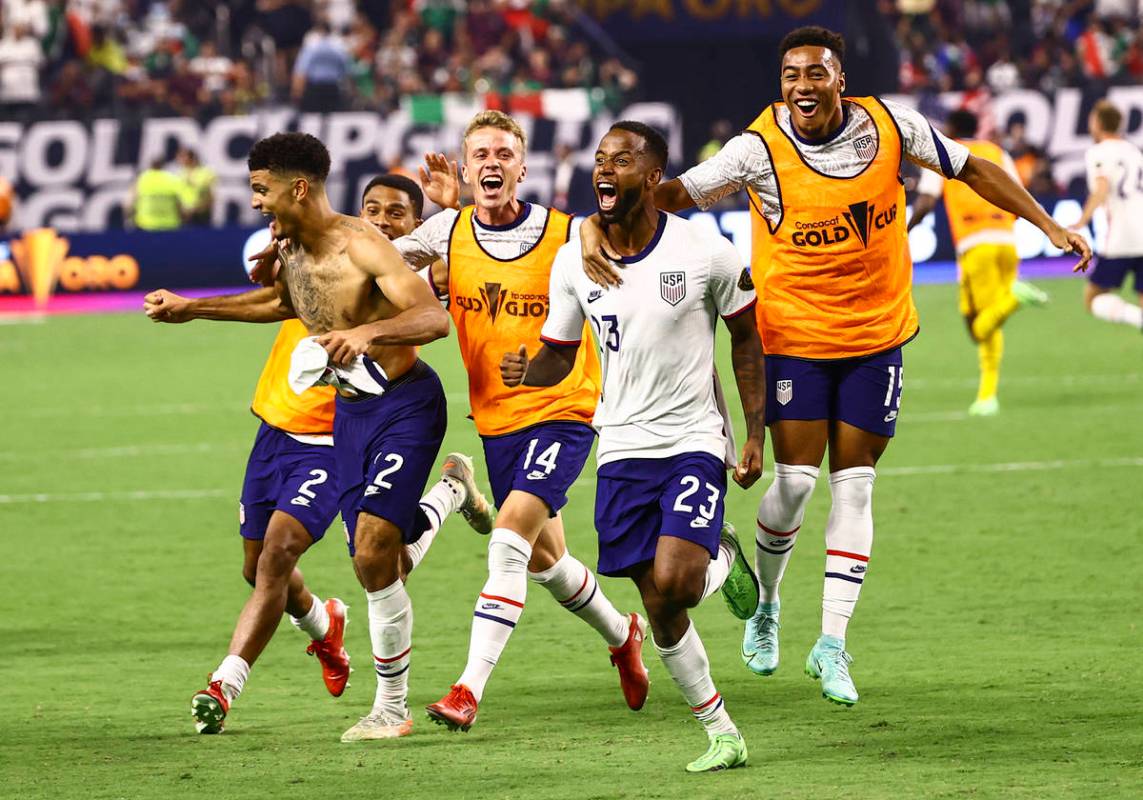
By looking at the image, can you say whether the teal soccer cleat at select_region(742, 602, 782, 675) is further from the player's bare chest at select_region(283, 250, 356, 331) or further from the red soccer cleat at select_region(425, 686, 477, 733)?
the player's bare chest at select_region(283, 250, 356, 331)

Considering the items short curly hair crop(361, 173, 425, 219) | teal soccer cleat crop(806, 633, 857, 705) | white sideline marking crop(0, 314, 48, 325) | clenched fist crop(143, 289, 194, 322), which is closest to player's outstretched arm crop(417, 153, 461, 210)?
short curly hair crop(361, 173, 425, 219)

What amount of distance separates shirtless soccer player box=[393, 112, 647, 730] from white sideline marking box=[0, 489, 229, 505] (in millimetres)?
5993

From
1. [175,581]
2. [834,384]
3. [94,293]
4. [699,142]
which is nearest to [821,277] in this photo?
[834,384]

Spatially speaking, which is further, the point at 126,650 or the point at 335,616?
the point at 126,650

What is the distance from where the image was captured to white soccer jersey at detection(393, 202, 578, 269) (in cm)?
734

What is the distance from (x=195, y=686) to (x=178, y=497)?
5.14 m

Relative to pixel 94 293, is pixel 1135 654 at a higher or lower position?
higher

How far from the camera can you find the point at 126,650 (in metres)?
8.73

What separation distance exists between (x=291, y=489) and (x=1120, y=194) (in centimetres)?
1092

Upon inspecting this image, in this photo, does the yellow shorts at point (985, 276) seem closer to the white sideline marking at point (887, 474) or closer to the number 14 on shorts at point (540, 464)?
the white sideline marking at point (887, 474)

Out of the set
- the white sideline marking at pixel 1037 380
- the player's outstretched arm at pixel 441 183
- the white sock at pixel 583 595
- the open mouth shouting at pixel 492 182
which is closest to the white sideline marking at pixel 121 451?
the white sideline marking at pixel 1037 380

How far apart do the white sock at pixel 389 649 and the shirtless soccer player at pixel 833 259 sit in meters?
1.54

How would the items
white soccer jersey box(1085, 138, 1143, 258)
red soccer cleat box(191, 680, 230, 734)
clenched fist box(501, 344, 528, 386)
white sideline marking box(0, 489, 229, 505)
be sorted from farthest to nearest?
white soccer jersey box(1085, 138, 1143, 258) < white sideline marking box(0, 489, 229, 505) < red soccer cleat box(191, 680, 230, 734) < clenched fist box(501, 344, 528, 386)

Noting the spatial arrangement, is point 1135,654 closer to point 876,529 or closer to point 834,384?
point 834,384
